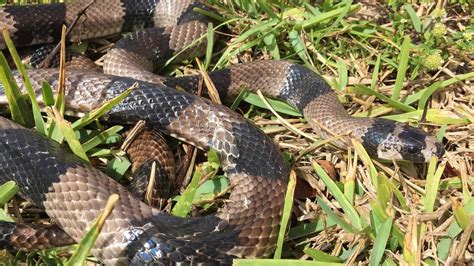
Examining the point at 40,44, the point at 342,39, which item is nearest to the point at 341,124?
the point at 342,39

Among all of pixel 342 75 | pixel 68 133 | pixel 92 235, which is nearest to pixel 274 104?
pixel 342 75

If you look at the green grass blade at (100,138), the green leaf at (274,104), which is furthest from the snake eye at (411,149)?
the green grass blade at (100,138)

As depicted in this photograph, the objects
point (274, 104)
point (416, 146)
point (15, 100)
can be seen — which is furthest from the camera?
point (274, 104)

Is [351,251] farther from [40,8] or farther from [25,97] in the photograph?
[40,8]

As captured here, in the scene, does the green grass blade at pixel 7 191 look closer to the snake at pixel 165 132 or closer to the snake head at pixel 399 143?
the snake at pixel 165 132

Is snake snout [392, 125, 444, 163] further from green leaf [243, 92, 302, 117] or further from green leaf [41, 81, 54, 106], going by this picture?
green leaf [41, 81, 54, 106]

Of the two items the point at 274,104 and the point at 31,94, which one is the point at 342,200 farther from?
the point at 31,94

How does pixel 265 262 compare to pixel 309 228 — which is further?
pixel 309 228
